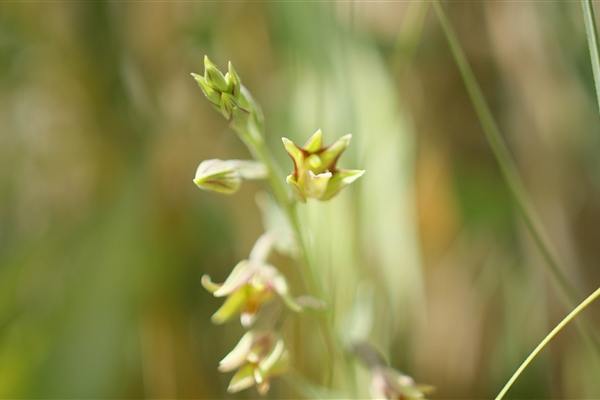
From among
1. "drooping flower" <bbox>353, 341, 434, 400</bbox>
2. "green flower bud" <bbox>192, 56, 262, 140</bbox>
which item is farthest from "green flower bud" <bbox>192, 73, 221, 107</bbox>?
"drooping flower" <bbox>353, 341, 434, 400</bbox>

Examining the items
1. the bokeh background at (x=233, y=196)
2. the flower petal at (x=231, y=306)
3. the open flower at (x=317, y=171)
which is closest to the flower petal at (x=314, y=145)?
the open flower at (x=317, y=171)

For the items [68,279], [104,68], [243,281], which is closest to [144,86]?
[104,68]

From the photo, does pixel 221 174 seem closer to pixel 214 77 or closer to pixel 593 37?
pixel 214 77

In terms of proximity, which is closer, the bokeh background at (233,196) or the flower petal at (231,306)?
the flower petal at (231,306)

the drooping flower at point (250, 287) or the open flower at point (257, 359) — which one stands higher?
the drooping flower at point (250, 287)

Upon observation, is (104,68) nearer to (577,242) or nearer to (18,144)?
(18,144)

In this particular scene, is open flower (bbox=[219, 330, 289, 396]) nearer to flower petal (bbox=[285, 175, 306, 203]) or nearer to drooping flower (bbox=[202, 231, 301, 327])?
drooping flower (bbox=[202, 231, 301, 327])

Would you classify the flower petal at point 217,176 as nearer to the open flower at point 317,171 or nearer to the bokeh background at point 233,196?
the open flower at point 317,171
